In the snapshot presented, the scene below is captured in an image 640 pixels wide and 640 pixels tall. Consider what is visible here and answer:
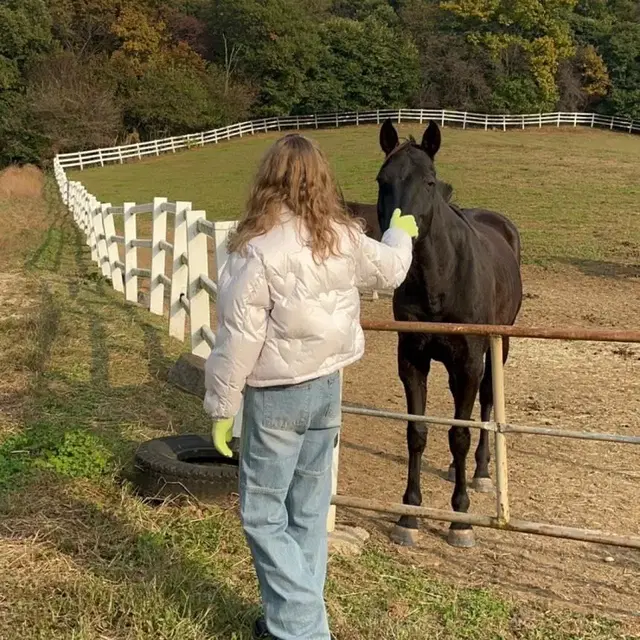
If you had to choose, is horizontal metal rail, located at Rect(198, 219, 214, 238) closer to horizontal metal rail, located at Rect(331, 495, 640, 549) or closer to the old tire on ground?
the old tire on ground

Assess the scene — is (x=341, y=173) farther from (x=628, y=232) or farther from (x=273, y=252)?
(x=273, y=252)

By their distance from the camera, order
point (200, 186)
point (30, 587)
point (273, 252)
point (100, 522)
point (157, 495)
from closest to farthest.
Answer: point (273, 252) < point (30, 587) < point (100, 522) < point (157, 495) < point (200, 186)

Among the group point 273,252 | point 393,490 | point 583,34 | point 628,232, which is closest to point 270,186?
point 273,252

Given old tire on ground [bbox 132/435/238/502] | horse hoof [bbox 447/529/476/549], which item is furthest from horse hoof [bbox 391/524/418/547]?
old tire on ground [bbox 132/435/238/502]

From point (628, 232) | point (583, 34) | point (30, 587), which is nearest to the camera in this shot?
point (30, 587)

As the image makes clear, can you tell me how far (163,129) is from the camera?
47.7 meters

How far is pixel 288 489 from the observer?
2744 millimetres

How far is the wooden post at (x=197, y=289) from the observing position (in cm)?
682

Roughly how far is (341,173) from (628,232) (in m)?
14.0

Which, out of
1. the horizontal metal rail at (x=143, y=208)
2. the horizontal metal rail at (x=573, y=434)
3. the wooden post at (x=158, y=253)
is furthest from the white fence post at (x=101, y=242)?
the horizontal metal rail at (x=573, y=434)

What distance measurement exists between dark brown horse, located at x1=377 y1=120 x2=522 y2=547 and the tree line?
42298 millimetres

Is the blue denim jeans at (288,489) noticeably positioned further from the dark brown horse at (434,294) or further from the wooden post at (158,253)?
the wooden post at (158,253)

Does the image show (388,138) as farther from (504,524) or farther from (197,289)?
(197,289)

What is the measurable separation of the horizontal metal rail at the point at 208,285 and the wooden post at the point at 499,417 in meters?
3.33
